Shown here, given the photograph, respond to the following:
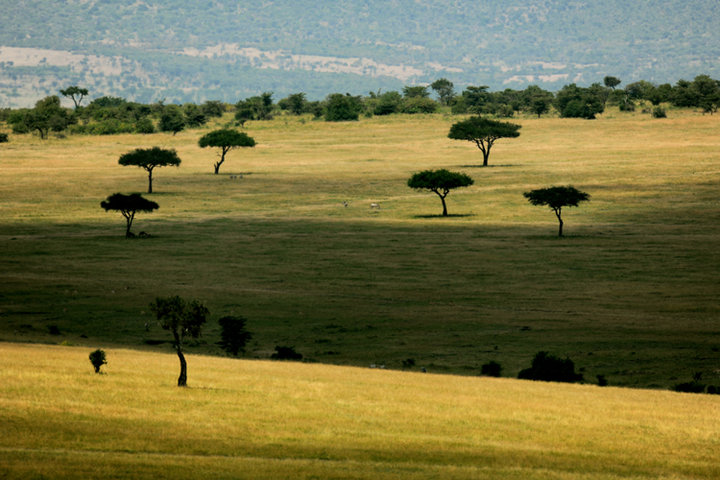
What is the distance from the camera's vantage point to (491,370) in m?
44.7

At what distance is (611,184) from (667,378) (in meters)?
91.9

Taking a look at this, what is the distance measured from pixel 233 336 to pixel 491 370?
1417cm

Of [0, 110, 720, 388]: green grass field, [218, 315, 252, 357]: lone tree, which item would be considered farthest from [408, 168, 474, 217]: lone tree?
[218, 315, 252, 357]: lone tree

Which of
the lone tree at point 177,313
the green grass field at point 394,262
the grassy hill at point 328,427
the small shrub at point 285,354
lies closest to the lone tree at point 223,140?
the green grass field at point 394,262

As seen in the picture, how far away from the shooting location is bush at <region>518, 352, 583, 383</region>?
4272 cm

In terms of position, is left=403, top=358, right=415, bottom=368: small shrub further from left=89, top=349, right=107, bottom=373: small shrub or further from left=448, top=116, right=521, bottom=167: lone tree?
left=448, top=116, right=521, bottom=167: lone tree

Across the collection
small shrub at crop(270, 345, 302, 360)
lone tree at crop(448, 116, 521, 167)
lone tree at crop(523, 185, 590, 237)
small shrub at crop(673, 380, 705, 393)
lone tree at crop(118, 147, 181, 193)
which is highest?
lone tree at crop(448, 116, 521, 167)

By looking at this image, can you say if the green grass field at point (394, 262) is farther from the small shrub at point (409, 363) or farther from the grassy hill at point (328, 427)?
the grassy hill at point (328, 427)

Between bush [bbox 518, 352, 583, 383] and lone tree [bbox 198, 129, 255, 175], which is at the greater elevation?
lone tree [bbox 198, 129, 255, 175]

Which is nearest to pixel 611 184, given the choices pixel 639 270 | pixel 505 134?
pixel 505 134

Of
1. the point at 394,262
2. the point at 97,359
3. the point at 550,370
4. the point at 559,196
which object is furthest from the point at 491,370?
the point at 559,196

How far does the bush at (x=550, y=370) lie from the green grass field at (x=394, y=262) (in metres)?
1.79

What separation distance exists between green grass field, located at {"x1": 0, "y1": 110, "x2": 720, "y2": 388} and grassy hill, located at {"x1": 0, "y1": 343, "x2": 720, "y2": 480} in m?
5.21

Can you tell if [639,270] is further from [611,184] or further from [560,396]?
[611,184]
